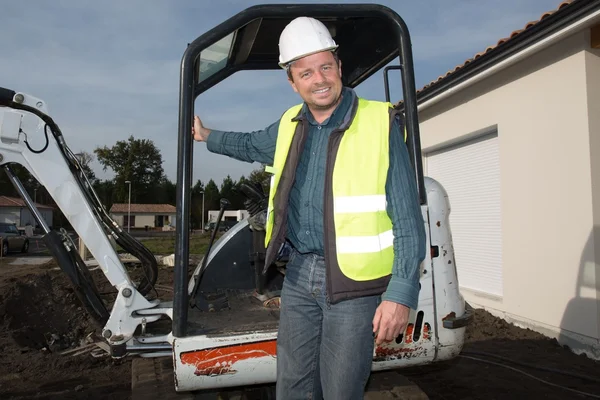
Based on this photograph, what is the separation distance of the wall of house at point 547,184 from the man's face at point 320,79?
14.2 feet

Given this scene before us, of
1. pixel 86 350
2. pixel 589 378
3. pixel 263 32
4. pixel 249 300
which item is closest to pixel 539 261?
pixel 589 378

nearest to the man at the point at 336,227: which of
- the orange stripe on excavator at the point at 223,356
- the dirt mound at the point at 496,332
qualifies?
the orange stripe on excavator at the point at 223,356

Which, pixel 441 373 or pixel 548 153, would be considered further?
pixel 548 153

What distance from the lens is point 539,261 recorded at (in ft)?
20.1

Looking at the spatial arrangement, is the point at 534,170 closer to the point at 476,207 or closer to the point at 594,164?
the point at 594,164

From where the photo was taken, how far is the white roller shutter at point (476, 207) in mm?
7363

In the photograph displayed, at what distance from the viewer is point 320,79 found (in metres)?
2.01

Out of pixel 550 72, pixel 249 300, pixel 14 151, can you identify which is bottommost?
pixel 249 300

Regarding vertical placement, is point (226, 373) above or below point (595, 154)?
below

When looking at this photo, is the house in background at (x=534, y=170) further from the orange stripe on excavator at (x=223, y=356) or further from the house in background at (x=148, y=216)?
the house in background at (x=148, y=216)

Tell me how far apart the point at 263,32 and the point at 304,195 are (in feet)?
5.76

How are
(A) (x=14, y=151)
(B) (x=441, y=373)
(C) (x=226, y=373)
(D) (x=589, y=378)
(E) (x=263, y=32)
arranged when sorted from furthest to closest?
(B) (x=441, y=373) → (D) (x=589, y=378) → (E) (x=263, y=32) → (A) (x=14, y=151) → (C) (x=226, y=373)

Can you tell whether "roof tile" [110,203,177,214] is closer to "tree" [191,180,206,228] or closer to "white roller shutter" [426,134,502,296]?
"tree" [191,180,206,228]

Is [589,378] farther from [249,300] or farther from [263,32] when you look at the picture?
[263,32]
